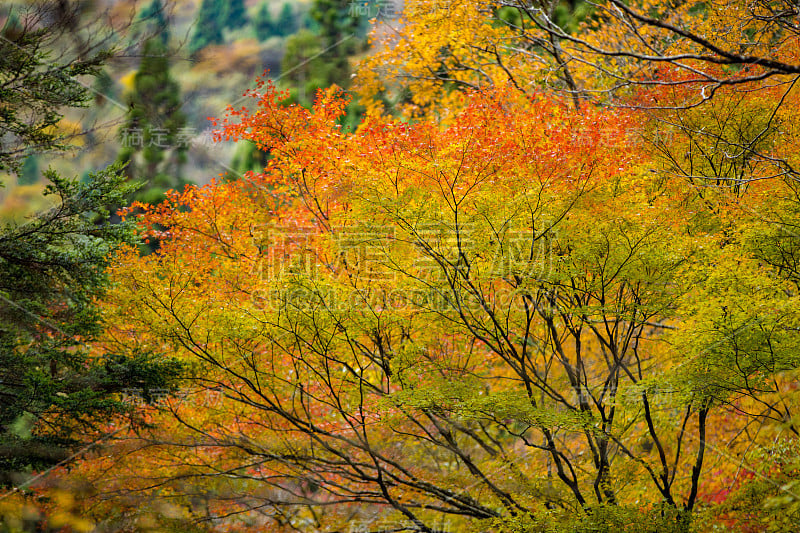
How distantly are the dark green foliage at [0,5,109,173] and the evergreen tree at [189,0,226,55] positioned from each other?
5172cm

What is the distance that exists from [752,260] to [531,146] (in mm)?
2882

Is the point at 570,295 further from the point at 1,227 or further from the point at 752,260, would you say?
the point at 1,227

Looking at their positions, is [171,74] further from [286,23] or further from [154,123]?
[286,23]

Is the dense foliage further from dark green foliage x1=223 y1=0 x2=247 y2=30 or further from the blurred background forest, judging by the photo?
dark green foliage x1=223 y1=0 x2=247 y2=30

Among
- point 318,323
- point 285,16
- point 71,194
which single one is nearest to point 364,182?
point 318,323

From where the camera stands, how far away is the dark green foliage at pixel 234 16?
66.4 metres

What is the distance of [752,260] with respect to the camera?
22.6ft

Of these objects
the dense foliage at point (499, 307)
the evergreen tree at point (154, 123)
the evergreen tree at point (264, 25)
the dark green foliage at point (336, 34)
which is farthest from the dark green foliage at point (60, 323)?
the evergreen tree at point (264, 25)

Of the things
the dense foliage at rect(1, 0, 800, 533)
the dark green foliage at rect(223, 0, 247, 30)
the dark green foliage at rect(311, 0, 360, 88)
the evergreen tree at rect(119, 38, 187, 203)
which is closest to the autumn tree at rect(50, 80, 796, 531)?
the dense foliage at rect(1, 0, 800, 533)

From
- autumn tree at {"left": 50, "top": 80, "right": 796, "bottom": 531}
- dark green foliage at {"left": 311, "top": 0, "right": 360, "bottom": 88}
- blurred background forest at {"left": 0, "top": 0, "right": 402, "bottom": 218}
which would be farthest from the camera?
dark green foliage at {"left": 311, "top": 0, "right": 360, "bottom": 88}

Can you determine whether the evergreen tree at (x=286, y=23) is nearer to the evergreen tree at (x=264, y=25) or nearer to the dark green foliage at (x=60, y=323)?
the evergreen tree at (x=264, y=25)

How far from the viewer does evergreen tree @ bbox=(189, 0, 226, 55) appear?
2275 inches

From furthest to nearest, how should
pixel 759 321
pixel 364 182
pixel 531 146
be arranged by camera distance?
pixel 531 146 → pixel 364 182 → pixel 759 321

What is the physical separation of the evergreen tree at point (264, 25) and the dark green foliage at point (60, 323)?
6024 cm
